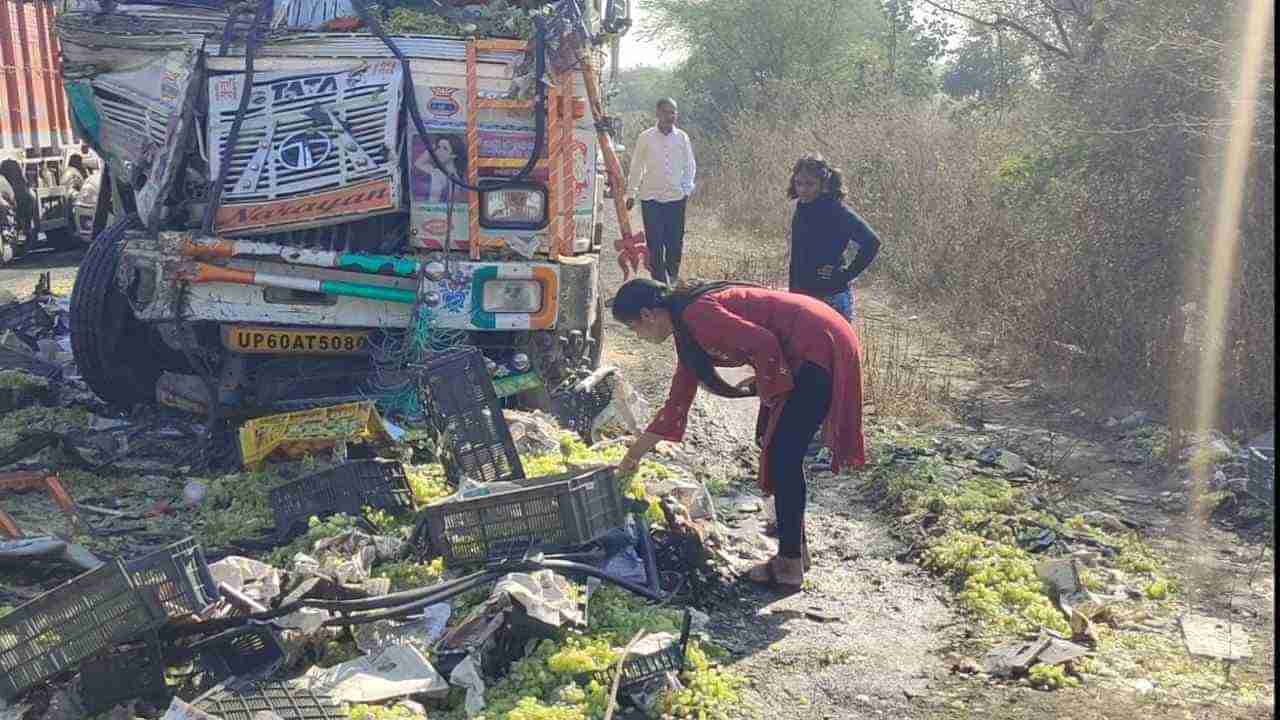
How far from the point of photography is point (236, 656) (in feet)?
13.2

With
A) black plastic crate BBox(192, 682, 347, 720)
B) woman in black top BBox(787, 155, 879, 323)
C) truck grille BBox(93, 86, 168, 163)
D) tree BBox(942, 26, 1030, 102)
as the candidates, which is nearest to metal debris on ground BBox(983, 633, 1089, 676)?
black plastic crate BBox(192, 682, 347, 720)

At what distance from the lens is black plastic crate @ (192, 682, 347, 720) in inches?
142

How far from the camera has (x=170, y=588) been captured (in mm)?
3820

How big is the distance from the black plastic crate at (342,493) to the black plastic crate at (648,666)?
1.63m

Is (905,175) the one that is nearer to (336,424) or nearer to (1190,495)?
(1190,495)

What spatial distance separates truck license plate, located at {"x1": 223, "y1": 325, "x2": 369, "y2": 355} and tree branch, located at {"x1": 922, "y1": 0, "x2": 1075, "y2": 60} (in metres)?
7.97

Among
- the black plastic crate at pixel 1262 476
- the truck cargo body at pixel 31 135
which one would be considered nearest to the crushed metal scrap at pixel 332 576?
the black plastic crate at pixel 1262 476

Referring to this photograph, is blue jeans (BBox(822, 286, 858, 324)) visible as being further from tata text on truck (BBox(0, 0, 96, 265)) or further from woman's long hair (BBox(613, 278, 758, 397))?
tata text on truck (BBox(0, 0, 96, 265))

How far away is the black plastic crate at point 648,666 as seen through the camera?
4016 millimetres

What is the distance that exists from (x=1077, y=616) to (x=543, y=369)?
128 inches

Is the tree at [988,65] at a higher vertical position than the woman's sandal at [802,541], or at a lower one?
higher

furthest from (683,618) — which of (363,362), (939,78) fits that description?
(939,78)

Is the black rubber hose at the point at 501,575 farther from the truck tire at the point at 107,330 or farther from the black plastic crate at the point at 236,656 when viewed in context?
the truck tire at the point at 107,330

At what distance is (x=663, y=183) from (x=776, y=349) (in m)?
6.80
